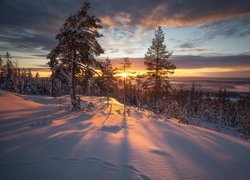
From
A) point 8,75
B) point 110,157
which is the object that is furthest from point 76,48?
point 8,75

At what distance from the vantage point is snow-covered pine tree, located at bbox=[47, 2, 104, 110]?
31.7 ft

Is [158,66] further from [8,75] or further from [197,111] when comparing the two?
[8,75]

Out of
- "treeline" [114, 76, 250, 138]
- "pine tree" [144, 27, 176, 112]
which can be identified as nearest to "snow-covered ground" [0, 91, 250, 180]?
"treeline" [114, 76, 250, 138]

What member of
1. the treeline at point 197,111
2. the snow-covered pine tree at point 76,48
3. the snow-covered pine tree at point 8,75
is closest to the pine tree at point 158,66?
the treeline at point 197,111

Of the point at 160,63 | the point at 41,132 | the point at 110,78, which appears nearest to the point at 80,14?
the point at 110,78

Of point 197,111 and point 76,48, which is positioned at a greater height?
point 76,48

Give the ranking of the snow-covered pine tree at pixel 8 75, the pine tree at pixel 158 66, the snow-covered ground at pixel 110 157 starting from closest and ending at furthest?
the snow-covered ground at pixel 110 157
the pine tree at pixel 158 66
the snow-covered pine tree at pixel 8 75

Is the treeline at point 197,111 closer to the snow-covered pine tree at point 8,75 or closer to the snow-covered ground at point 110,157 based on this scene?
the snow-covered ground at point 110,157

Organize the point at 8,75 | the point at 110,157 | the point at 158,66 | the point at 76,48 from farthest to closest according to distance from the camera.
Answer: the point at 8,75 < the point at 158,66 < the point at 76,48 < the point at 110,157

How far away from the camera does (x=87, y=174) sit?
219 cm

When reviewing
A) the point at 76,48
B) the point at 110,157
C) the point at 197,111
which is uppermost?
the point at 76,48

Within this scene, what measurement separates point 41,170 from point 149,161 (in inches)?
67.2

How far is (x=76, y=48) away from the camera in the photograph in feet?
32.7

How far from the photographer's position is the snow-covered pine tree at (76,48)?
9.67 meters
